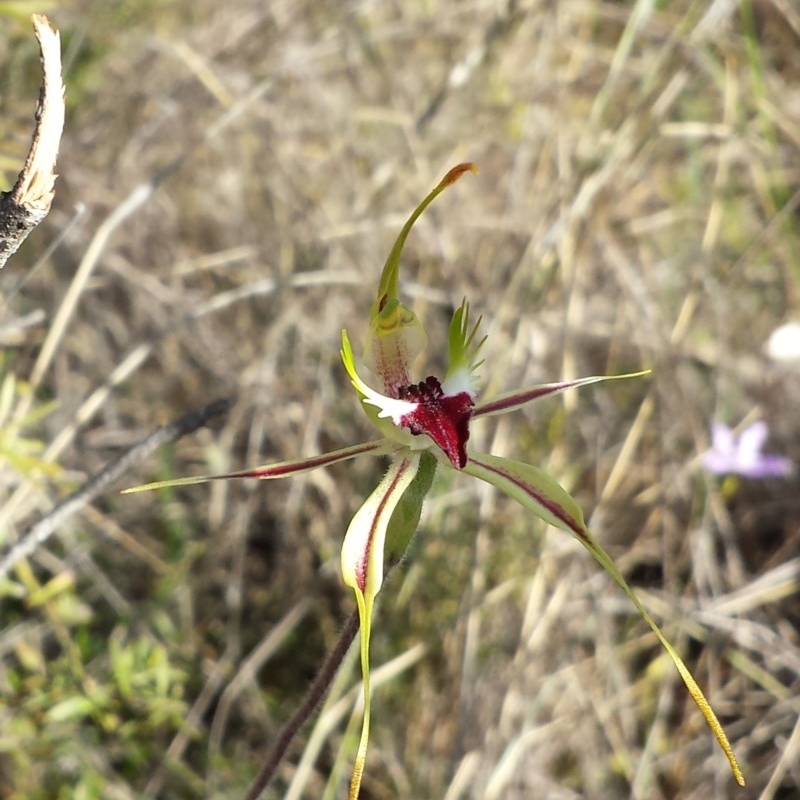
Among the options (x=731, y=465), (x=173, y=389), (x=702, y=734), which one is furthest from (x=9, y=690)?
(x=731, y=465)

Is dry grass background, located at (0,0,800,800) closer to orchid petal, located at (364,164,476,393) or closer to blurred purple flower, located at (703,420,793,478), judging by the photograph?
blurred purple flower, located at (703,420,793,478)

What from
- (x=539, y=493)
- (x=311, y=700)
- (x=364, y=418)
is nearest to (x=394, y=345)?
(x=539, y=493)

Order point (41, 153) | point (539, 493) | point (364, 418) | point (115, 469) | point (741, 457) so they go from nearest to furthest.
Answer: point (41, 153) → point (539, 493) → point (115, 469) → point (741, 457) → point (364, 418)

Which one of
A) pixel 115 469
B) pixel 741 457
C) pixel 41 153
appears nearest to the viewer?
pixel 41 153

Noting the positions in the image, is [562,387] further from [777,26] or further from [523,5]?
[777,26]

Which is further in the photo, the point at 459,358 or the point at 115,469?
the point at 115,469

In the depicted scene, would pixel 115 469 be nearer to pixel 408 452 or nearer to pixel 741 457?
pixel 408 452

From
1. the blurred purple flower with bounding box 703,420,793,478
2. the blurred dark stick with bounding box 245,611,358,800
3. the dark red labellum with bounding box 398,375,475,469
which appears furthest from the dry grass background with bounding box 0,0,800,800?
the dark red labellum with bounding box 398,375,475,469
